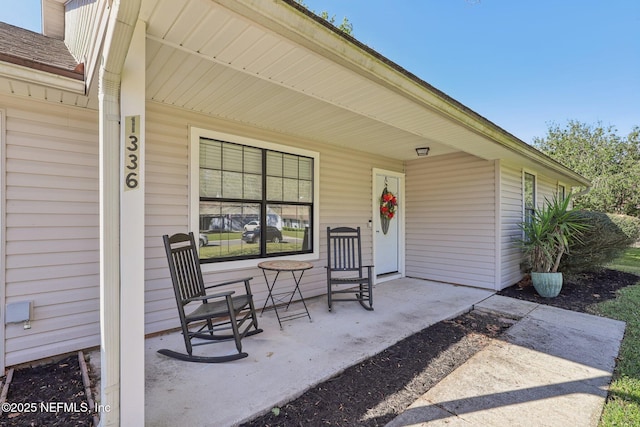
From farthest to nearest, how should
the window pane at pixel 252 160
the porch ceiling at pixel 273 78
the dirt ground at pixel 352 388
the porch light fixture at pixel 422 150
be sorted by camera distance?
the porch light fixture at pixel 422 150, the window pane at pixel 252 160, the dirt ground at pixel 352 388, the porch ceiling at pixel 273 78

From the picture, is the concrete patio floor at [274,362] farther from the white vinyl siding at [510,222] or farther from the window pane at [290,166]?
the window pane at [290,166]

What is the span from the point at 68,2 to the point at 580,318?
8.28 meters

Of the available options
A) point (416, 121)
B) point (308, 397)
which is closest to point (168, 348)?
point (308, 397)

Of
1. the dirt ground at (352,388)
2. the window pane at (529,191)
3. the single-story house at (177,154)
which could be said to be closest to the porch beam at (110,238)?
the single-story house at (177,154)

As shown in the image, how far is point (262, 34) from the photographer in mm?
1801

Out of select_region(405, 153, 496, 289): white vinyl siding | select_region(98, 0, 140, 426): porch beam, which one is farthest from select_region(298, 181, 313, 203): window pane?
select_region(98, 0, 140, 426): porch beam

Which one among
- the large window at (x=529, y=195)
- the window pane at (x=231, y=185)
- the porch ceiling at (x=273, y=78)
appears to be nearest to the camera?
the porch ceiling at (x=273, y=78)

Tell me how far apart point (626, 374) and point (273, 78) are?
12.6ft

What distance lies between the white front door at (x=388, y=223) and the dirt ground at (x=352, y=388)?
242 centimetres

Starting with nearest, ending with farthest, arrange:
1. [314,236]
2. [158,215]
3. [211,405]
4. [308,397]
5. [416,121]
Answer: [211,405] < [308,397] < [158,215] < [416,121] < [314,236]

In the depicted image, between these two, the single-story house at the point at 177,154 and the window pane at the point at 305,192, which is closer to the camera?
the single-story house at the point at 177,154

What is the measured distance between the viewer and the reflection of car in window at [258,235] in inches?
154

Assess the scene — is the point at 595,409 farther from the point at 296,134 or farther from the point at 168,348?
the point at 296,134

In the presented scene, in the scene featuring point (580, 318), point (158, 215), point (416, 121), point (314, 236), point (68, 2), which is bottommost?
point (580, 318)
